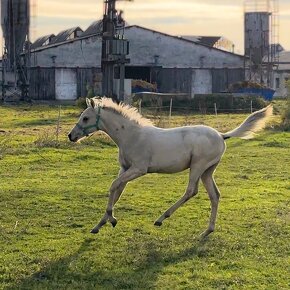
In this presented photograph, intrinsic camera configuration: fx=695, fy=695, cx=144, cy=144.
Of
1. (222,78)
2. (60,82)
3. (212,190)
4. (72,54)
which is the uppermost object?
(72,54)

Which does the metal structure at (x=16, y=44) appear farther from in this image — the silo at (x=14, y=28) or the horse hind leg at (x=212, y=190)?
the horse hind leg at (x=212, y=190)

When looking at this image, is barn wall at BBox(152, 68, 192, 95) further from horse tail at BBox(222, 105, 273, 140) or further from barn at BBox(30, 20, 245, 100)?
horse tail at BBox(222, 105, 273, 140)

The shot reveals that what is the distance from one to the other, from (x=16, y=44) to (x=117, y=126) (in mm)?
46886

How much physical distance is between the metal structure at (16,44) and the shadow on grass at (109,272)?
4733cm

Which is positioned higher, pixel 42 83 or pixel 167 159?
pixel 42 83

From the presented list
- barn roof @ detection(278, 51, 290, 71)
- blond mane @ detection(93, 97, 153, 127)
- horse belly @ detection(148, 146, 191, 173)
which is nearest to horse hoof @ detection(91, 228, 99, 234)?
horse belly @ detection(148, 146, 191, 173)

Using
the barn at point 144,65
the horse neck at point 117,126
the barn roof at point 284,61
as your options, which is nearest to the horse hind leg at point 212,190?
the horse neck at point 117,126

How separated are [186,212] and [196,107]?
33.1 m

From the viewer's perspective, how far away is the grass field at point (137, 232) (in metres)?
8.08

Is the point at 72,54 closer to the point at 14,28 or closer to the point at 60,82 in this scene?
the point at 60,82

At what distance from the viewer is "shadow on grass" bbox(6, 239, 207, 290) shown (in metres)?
7.76

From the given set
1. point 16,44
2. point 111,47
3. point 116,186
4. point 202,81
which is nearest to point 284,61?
point 202,81

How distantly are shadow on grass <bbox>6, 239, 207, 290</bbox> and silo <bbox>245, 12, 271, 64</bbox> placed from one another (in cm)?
6083

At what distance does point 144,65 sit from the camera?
6322 cm
